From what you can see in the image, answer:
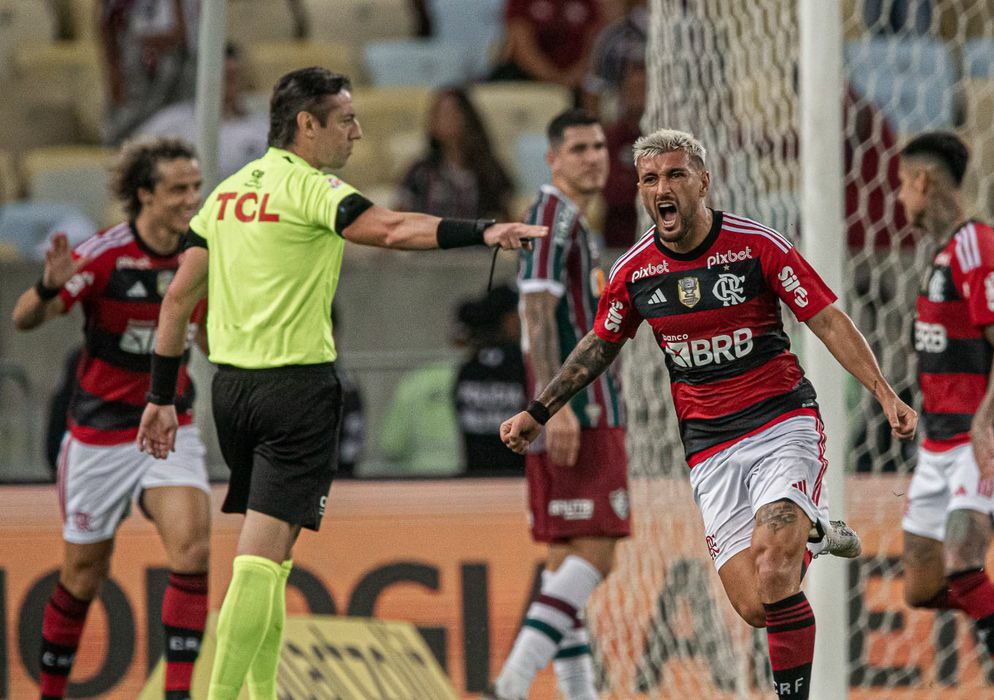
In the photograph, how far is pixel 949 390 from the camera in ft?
20.5

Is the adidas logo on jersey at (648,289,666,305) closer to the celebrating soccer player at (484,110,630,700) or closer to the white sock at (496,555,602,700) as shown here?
the celebrating soccer player at (484,110,630,700)

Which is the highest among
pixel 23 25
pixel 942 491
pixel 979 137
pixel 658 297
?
pixel 23 25

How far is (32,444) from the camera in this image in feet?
27.8

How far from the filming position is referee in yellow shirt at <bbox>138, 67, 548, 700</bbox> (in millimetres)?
5094

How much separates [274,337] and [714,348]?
4.78 feet

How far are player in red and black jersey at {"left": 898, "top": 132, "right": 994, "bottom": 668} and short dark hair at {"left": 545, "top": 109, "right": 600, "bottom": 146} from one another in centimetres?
130

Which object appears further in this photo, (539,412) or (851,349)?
(539,412)

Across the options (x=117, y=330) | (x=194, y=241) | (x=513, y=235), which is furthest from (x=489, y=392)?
(x=513, y=235)

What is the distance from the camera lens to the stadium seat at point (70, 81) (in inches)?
469

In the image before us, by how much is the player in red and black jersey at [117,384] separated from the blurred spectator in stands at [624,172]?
4.20 m

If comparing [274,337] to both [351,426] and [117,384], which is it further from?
[351,426]

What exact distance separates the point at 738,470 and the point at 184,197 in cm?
262

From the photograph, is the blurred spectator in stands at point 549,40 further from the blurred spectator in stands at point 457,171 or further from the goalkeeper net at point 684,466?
the goalkeeper net at point 684,466

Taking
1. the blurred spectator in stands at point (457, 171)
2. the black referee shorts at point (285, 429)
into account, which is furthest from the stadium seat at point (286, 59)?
the black referee shorts at point (285, 429)
